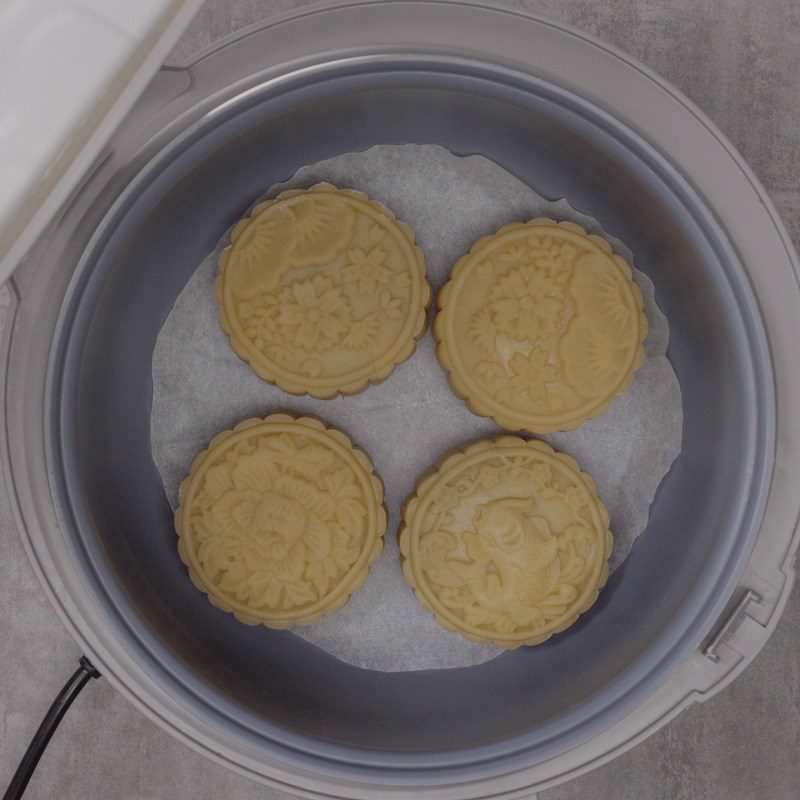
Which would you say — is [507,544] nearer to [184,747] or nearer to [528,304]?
[528,304]

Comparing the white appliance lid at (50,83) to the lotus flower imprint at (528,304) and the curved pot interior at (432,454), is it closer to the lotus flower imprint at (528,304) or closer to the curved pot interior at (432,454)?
the curved pot interior at (432,454)

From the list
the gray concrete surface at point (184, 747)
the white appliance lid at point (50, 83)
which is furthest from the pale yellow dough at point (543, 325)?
the white appliance lid at point (50, 83)

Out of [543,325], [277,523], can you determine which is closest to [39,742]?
[277,523]

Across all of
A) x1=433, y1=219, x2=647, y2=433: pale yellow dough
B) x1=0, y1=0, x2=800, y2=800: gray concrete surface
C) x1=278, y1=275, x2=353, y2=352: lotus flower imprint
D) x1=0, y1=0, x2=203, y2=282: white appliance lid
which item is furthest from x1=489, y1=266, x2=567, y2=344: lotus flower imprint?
x1=0, y1=0, x2=203, y2=282: white appliance lid

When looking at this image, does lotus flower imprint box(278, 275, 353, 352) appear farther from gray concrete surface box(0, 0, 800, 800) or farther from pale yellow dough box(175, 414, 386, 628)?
gray concrete surface box(0, 0, 800, 800)

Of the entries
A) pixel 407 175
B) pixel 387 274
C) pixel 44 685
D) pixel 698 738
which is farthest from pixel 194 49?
pixel 698 738
